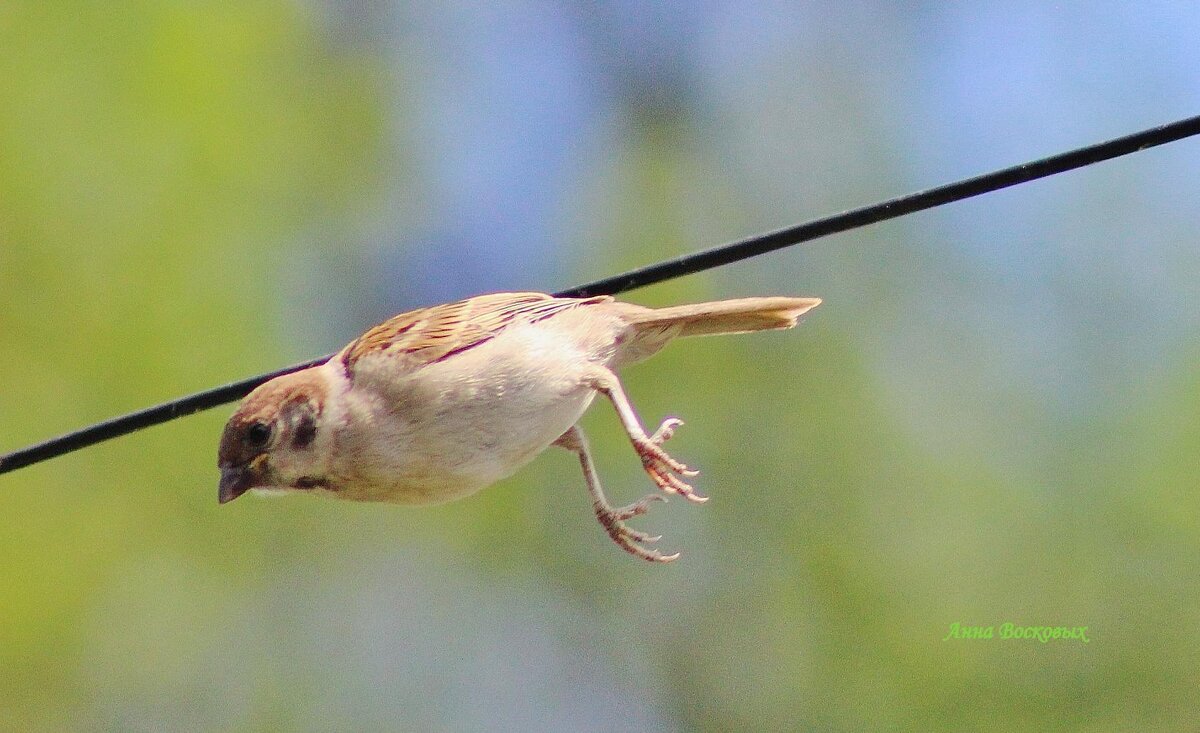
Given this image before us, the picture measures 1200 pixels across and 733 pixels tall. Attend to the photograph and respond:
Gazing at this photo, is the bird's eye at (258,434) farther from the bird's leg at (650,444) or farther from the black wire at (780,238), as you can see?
the bird's leg at (650,444)

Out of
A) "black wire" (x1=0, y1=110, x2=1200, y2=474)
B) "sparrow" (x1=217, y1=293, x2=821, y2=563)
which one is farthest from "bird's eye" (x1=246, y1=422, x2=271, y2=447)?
"black wire" (x1=0, y1=110, x2=1200, y2=474)

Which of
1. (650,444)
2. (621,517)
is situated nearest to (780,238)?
(650,444)

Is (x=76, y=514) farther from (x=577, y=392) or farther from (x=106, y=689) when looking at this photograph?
(x=577, y=392)

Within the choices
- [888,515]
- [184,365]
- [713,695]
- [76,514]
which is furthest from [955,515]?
[76,514]

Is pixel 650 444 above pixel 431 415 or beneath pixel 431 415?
beneath

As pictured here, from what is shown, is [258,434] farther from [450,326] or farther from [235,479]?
[450,326]

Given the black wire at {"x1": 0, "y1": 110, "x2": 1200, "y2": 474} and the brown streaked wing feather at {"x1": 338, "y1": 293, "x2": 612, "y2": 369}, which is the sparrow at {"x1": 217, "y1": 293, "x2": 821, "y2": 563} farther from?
the black wire at {"x1": 0, "y1": 110, "x2": 1200, "y2": 474}

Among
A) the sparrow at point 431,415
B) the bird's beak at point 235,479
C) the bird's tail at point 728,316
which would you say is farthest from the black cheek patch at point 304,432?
the bird's tail at point 728,316
